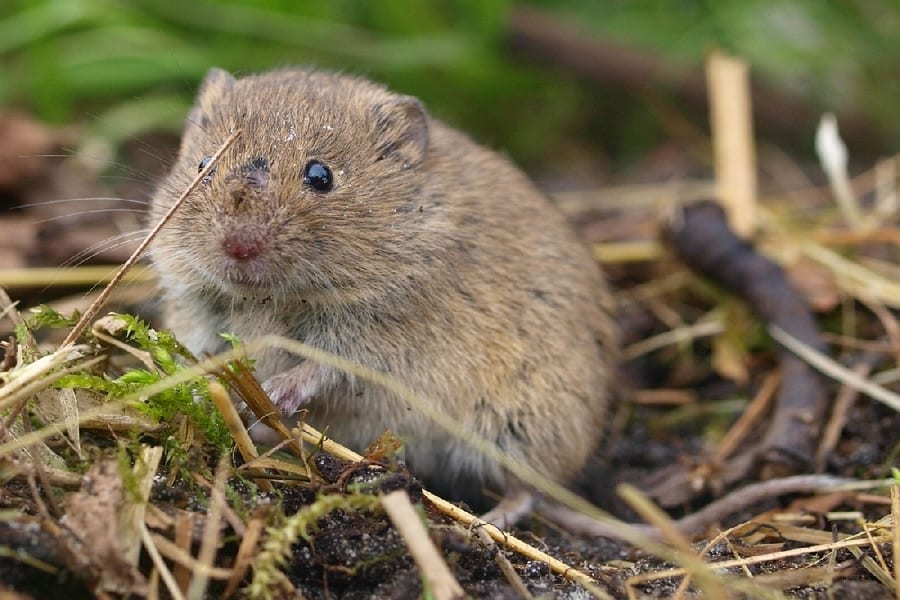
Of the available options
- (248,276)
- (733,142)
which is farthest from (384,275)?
(733,142)

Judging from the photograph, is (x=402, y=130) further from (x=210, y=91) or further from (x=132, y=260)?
(x=132, y=260)

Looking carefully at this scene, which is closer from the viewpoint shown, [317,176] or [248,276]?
[248,276]

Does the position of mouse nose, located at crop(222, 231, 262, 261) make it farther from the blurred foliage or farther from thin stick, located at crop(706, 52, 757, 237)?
the blurred foliage

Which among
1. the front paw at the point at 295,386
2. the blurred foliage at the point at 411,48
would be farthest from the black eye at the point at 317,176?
the blurred foliage at the point at 411,48

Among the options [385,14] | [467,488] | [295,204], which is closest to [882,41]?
[385,14]

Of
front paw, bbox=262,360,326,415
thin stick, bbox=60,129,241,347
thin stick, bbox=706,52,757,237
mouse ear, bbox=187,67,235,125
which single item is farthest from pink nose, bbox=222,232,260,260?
thin stick, bbox=706,52,757,237

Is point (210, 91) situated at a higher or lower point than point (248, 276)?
higher

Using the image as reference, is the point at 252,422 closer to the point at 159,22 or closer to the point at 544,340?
the point at 544,340
